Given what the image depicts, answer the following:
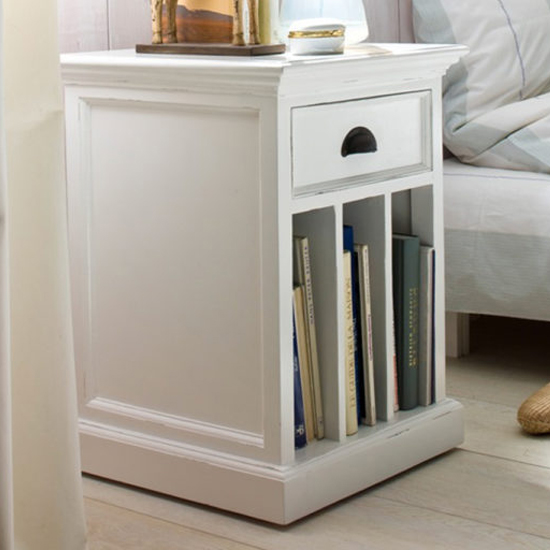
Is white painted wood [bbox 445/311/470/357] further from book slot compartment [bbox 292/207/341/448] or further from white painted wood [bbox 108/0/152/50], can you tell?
white painted wood [bbox 108/0/152/50]

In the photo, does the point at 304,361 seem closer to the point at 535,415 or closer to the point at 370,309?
the point at 370,309

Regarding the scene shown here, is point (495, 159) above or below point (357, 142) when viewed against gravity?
below

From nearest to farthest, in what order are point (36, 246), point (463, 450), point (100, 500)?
point (36, 246), point (100, 500), point (463, 450)

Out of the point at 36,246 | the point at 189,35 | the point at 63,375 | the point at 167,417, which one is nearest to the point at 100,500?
the point at 167,417

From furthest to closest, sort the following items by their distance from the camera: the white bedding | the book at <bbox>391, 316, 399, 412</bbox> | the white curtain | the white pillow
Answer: the white pillow < the white bedding < the book at <bbox>391, 316, 399, 412</bbox> < the white curtain

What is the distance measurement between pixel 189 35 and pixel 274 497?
673mm

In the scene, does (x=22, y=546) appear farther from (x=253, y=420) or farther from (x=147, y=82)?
(x=147, y=82)

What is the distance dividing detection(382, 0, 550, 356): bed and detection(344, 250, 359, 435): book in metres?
0.54

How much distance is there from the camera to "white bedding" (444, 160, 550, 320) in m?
2.10

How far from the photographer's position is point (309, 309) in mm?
1640

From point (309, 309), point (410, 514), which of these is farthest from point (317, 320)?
point (410, 514)

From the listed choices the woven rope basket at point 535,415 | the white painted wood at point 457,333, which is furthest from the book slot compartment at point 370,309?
the white painted wood at point 457,333

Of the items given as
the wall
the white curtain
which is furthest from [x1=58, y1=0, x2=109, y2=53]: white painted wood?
the white curtain

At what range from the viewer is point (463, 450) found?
1839mm
